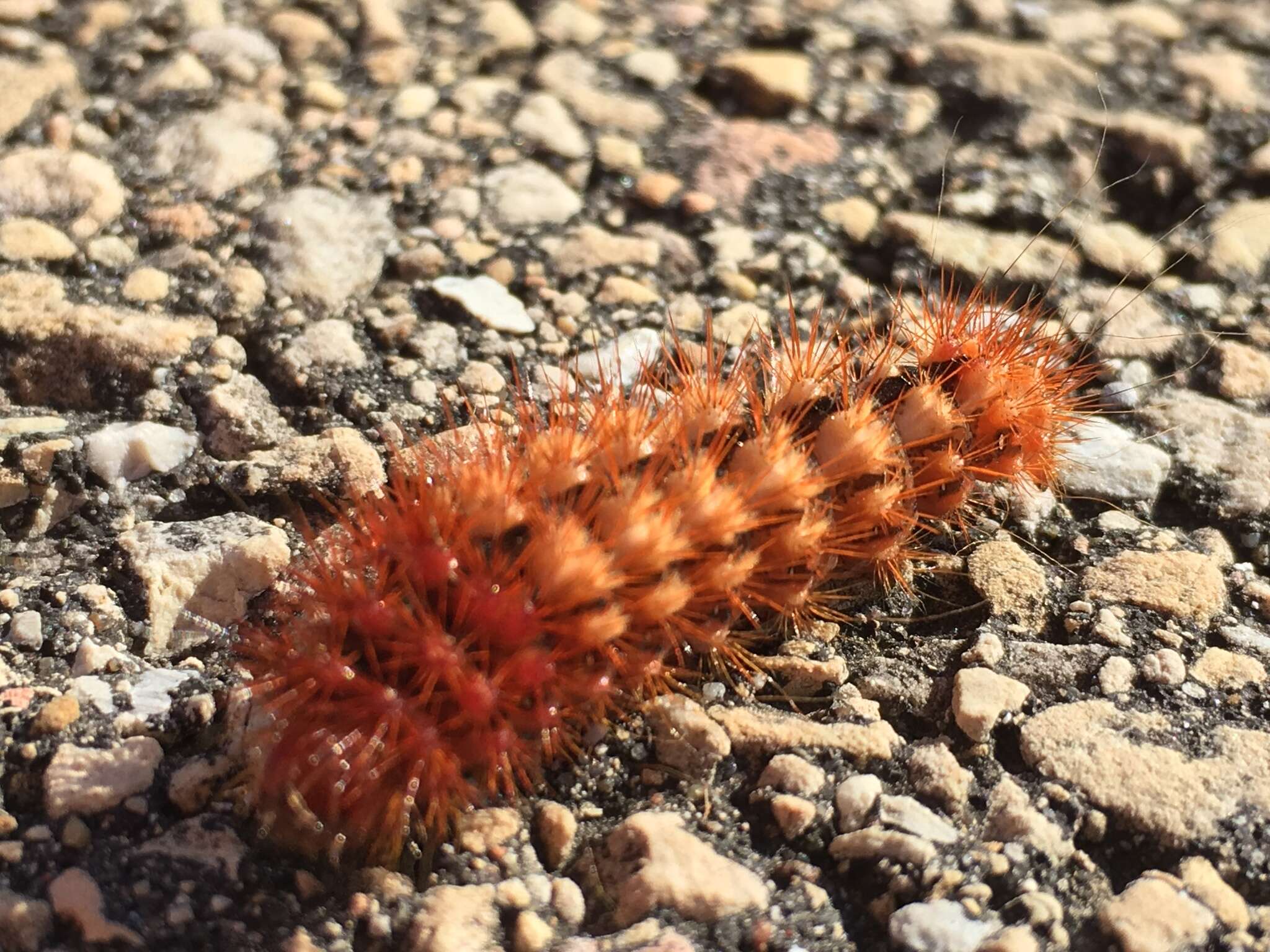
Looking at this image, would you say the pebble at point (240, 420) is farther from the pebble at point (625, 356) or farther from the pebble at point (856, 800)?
the pebble at point (856, 800)

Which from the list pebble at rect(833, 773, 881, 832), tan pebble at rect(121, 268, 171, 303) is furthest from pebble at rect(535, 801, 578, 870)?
tan pebble at rect(121, 268, 171, 303)

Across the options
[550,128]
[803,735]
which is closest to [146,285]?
[550,128]

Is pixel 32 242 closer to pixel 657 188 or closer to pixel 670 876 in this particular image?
pixel 657 188

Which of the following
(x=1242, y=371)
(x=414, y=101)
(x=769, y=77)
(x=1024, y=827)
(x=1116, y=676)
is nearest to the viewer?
(x=1024, y=827)

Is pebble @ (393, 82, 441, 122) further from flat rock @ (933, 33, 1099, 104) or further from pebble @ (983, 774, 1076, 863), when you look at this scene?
pebble @ (983, 774, 1076, 863)

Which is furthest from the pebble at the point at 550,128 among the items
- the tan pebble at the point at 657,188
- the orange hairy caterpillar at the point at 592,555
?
the orange hairy caterpillar at the point at 592,555

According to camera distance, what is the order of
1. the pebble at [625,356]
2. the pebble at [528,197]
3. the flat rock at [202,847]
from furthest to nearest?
the pebble at [528,197] < the pebble at [625,356] < the flat rock at [202,847]
